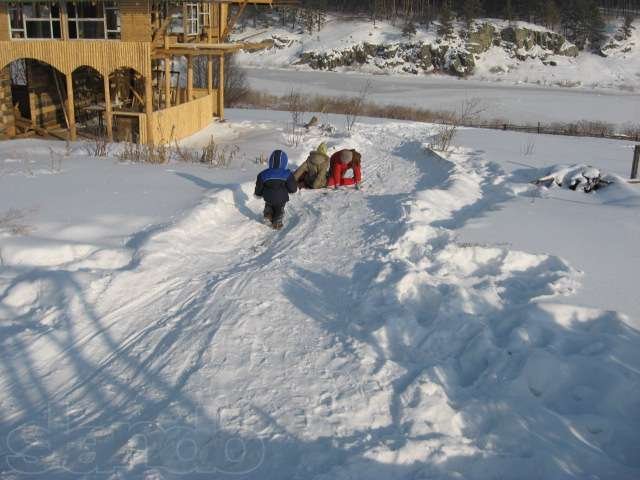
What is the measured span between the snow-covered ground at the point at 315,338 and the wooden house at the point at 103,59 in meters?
7.81

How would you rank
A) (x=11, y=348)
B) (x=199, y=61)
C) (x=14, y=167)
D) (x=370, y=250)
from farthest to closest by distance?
(x=199, y=61) → (x=14, y=167) → (x=370, y=250) → (x=11, y=348)

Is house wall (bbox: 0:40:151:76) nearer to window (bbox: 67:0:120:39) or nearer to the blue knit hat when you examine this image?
window (bbox: 67:0:120:39)

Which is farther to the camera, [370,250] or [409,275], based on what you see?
[370,250]

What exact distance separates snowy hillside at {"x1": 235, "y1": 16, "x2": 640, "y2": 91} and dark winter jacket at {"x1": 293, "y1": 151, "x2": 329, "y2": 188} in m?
50.2

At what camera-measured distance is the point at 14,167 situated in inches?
482

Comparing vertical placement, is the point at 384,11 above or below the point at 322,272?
above

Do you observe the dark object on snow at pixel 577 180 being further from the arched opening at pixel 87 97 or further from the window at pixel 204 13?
the arched opening at pixel 87 97

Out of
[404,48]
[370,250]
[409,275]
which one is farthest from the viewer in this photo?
[404,48]

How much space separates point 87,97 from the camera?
21.8 meters

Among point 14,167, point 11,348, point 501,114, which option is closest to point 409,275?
point 11,348

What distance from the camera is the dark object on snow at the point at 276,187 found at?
9102 millimetres

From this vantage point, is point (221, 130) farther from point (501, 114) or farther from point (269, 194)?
point (501, 114)

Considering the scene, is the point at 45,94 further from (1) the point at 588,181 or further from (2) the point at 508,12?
(2) the point at 508,12

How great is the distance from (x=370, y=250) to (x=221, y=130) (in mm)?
13191
